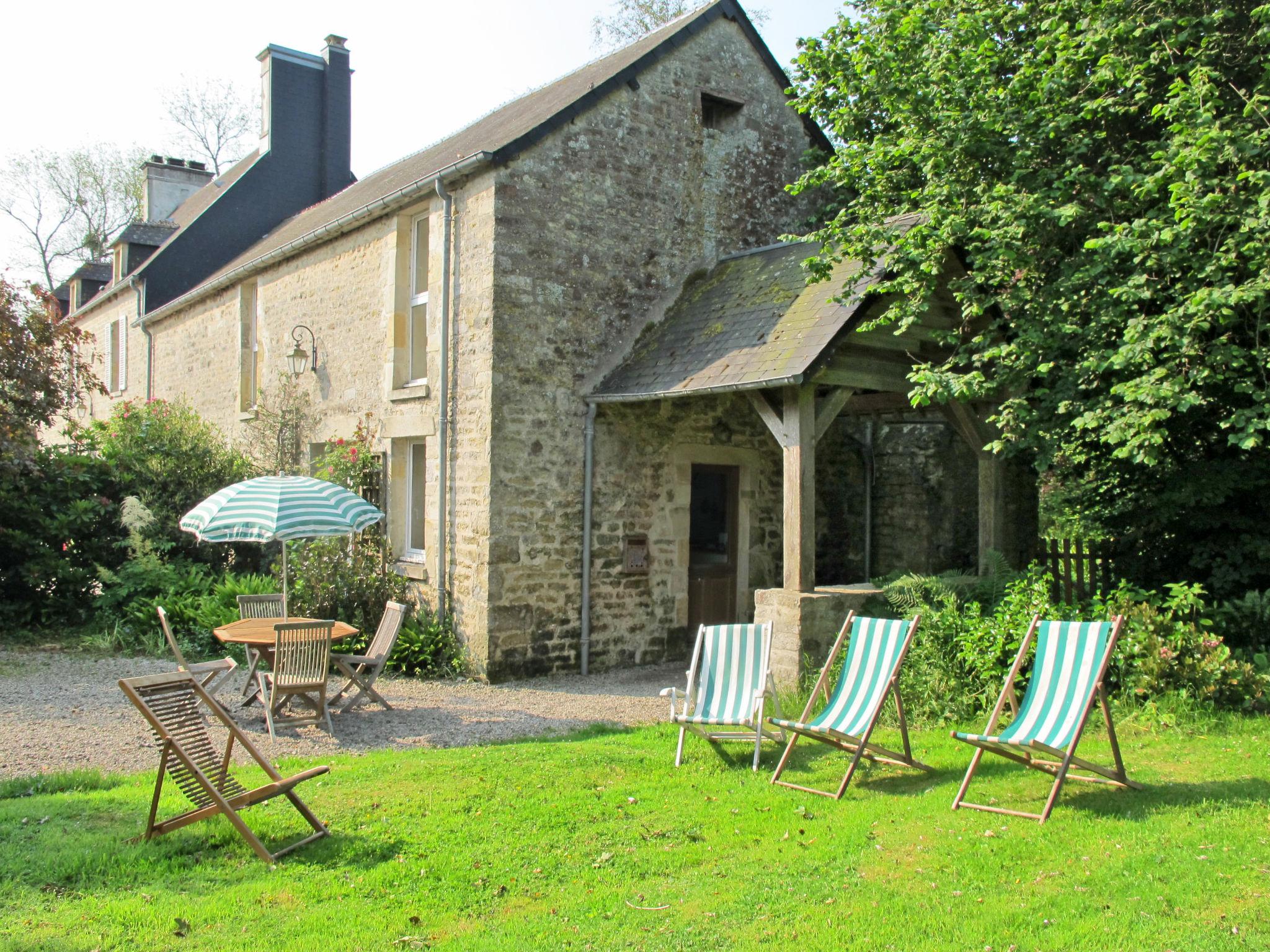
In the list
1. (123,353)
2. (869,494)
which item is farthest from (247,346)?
(869,494)

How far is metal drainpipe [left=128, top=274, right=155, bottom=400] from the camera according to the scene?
18.4 meters

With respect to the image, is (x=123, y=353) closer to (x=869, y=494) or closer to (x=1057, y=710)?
(x=869, y=494)

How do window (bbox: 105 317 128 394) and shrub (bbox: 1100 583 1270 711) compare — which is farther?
window (bbox: 105 317 128 394)

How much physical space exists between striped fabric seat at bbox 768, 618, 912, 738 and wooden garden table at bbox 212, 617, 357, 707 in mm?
3522

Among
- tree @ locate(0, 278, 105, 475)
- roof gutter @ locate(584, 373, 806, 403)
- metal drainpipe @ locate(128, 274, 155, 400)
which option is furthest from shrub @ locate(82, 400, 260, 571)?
roof gutter @ locate(584, 373, 806, 403)

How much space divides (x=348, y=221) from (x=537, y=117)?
2740mm

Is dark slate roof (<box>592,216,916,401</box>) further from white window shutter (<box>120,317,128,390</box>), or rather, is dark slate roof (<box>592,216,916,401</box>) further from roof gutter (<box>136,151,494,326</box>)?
white window shutter (<box>120,317,128,390</box>)

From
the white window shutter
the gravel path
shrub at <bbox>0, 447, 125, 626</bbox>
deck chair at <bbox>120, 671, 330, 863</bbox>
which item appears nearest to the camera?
deck chair at <bbox>120, 671, 330, 863</bbox>

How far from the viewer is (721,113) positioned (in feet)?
38.1

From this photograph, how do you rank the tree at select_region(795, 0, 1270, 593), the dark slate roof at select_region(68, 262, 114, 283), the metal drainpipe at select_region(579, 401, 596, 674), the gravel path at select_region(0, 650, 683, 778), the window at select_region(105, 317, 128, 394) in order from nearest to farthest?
the tree at select_region(795, 0, 1270, 593) < the gravel path at select_region(0, 650, 683, 778) < the metal drainpipe at select_region(579, 401, 596, 674) < the window at select_region(105, 317, 128, 394) < the dark slate roof at select_region(68, 262, 114, 283)

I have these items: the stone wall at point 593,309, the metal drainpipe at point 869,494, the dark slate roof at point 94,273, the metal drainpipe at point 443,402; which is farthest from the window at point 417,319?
the dark slate roof at point 94,273

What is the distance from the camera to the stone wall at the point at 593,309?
9.40m

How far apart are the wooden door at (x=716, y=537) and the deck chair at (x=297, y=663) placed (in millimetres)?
5062

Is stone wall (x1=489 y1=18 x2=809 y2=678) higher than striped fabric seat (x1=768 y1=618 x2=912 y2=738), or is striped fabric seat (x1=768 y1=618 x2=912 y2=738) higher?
stone wall (x1=489 y1=18 x2=809 y2=678)
